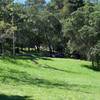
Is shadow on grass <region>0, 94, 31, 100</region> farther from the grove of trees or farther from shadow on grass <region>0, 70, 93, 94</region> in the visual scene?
the grove of trees

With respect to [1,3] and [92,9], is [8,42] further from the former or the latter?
[1,3]

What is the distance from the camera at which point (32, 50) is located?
302 ft

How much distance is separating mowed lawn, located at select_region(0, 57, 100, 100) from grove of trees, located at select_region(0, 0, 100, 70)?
15.3ft

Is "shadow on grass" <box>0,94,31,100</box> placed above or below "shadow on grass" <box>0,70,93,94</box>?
above

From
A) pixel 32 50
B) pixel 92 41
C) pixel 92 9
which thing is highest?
pixel 92 9

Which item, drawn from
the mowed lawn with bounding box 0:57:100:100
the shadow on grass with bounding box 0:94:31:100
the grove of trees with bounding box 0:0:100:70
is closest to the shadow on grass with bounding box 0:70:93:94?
the mowed lawn with bounding box 0:57:100:100

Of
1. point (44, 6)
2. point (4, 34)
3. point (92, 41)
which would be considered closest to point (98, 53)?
point (92, 41)

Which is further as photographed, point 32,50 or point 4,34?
point 32,50

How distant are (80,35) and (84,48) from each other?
8.61ft

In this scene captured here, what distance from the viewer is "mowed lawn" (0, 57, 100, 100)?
51.0 ft

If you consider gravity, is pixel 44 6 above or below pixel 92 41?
above

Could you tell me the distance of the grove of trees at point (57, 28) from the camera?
49581 millimetres

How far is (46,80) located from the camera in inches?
985

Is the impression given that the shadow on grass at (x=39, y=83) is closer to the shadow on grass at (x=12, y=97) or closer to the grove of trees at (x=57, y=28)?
the shadow on grass at (x=12, y=97)
